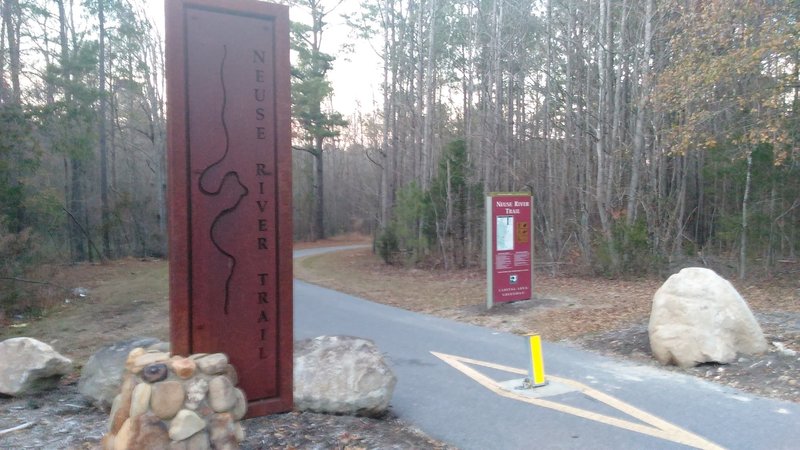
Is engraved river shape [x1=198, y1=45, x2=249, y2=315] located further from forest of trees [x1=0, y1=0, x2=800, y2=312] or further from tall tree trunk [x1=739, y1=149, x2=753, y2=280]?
tall tree trunk [x1=739, y1=149, x2=753, y2=280]

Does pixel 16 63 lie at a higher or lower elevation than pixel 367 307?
higher

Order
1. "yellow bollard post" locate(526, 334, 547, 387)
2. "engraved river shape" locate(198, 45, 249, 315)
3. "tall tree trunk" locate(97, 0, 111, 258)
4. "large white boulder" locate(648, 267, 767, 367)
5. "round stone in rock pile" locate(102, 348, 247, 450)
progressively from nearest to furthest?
"round stone in rock pile" locate(102, 348, 247, 450)
"engraved river shape" locate(198, 45, 249, 315)
"yellow bollard post" locate(526, 334, 547, 387)
"large white boulder" locate(648, 267, 767, 367)
"tall tree trunk" locate(97, 0, 111, 258)

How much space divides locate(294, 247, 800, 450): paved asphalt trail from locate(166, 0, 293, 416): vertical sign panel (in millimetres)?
1930

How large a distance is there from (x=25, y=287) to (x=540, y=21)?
21147 mm

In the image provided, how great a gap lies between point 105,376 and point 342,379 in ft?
7.40

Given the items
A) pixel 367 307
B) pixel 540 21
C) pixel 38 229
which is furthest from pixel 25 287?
pixel 540 21

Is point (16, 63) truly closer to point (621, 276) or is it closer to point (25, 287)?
point (25, 287)

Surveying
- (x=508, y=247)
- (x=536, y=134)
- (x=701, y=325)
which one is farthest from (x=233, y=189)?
(x=536, y=134)

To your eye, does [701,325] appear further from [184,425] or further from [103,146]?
[103,146]

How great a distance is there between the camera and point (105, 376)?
20.5 feet

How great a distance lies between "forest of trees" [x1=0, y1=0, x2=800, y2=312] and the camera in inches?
596

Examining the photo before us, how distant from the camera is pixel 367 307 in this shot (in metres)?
14.9

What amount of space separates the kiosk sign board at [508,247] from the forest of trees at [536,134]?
4263mm

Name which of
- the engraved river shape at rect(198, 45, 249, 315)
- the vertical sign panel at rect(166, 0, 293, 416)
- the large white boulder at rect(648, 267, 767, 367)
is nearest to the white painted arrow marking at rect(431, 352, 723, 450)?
the large white boulder at rect(648, 267, 767, 367)
